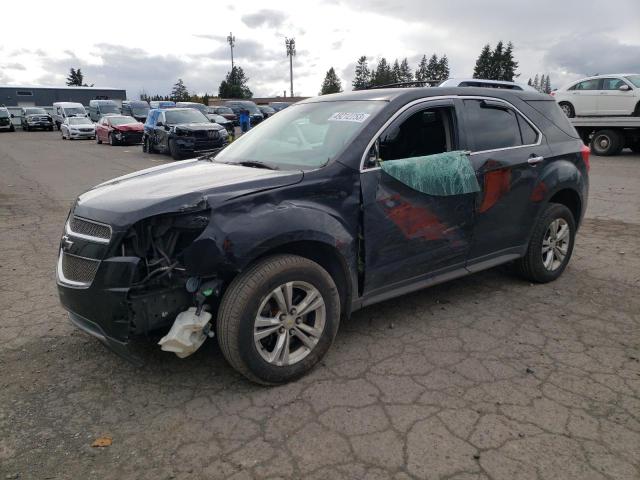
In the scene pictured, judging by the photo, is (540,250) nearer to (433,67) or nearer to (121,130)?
(121,130)

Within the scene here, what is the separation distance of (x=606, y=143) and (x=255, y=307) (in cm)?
1576

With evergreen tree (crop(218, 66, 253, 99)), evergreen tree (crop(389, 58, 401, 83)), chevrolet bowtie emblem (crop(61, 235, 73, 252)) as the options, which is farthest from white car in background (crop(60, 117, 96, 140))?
evergreen tree (crop(389, 58, 401, 83))

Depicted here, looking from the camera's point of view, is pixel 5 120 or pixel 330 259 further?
pixel 5 120

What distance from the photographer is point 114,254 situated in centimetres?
274

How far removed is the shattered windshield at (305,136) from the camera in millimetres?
3404

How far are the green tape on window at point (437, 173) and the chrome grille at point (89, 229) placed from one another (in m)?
1.78

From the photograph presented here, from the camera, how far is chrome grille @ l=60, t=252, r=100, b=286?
9.27ft

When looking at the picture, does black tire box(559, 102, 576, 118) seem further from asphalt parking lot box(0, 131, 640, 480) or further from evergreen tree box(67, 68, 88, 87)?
evergreen tree box(67, 68, 88, 87)

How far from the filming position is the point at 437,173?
3.62m

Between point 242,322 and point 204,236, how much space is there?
1.71 feet

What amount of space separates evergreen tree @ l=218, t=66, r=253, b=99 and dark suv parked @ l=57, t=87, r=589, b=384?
71.3m

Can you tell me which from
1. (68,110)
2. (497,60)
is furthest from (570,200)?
(497,60)

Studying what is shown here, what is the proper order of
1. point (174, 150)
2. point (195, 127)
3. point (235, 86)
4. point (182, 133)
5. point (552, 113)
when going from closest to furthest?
point (552, 113) → point (195, 127) → point (182, 133) → point (174, 150) → point (235, 86)

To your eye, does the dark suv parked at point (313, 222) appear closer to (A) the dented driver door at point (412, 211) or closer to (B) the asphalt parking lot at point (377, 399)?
(A) the dented driver door at point (412, 211)
